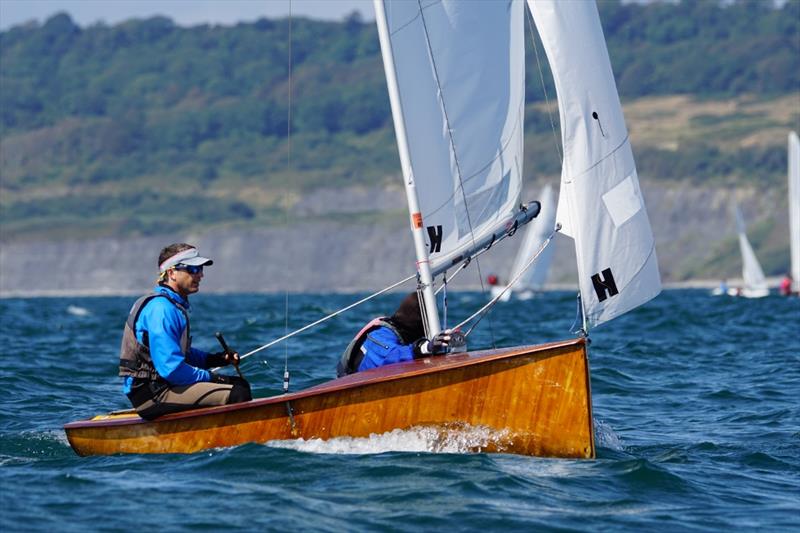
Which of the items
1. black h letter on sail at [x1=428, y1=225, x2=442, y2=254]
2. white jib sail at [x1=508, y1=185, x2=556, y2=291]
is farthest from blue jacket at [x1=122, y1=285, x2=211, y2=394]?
white jib sail at [x1=508, y1=185, x2=556, y2=291]

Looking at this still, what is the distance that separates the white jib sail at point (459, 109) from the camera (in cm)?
1080

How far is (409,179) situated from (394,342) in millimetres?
1244

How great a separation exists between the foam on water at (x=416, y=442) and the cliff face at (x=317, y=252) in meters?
111

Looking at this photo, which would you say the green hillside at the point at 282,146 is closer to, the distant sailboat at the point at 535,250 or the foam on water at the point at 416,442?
the distant sailboat at the point at 535,250

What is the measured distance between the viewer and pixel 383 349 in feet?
35.8

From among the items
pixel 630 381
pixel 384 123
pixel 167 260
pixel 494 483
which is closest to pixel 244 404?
pixel 167 260

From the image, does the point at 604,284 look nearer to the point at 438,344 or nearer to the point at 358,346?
the point at 438,344

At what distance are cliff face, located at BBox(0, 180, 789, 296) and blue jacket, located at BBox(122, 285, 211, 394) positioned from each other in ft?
364

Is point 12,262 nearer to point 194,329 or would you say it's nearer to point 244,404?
point 194,329

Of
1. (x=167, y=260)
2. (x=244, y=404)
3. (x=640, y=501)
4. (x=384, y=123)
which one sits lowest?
(x=640, y=501)

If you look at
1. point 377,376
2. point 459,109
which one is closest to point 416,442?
point 377,376

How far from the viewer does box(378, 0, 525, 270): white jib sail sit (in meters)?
10.8

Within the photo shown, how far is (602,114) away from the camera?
34.9 feet

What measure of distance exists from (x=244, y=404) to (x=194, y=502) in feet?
4.83
